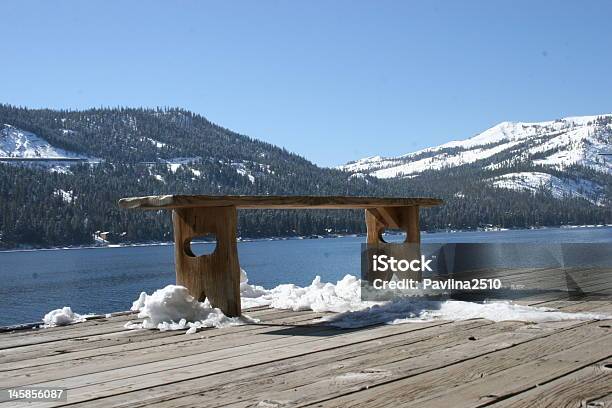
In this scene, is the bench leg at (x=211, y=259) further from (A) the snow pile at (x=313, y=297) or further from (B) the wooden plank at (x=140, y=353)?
(A) the snow pile at (x=313, y=297)

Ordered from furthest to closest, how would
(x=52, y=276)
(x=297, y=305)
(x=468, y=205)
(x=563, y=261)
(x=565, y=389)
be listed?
(x=468, y=205)
(x=52, y=276)
(x=563, y=261)
(x=297, y=305)
(x=565, y=389)

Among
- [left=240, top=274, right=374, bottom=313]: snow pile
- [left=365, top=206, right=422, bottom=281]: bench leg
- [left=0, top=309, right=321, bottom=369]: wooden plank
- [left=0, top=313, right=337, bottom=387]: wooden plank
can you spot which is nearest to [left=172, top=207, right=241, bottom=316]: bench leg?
[left=0, top=309, right=321, bottom=369]: wooden plank

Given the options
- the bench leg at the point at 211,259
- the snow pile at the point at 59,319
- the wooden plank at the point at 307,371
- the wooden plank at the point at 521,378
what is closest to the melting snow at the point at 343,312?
the snow pile at the point at 59,319

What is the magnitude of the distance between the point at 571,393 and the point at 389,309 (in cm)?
279

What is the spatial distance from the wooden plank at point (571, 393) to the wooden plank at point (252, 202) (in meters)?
3.07

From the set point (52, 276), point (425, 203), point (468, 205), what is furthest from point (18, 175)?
point (425, 203)

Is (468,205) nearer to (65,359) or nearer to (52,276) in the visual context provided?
(52,276)

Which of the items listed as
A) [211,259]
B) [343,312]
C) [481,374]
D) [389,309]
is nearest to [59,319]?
[211,259]

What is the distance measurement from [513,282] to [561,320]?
68.0 inches

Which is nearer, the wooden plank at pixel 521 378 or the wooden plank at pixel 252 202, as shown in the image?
the wooden plank at pixel 521 378

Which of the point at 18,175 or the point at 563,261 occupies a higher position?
the point at 18,175

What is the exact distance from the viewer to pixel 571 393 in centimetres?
281

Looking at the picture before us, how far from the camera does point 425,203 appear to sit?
25.8 ft

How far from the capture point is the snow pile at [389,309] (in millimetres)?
5051
